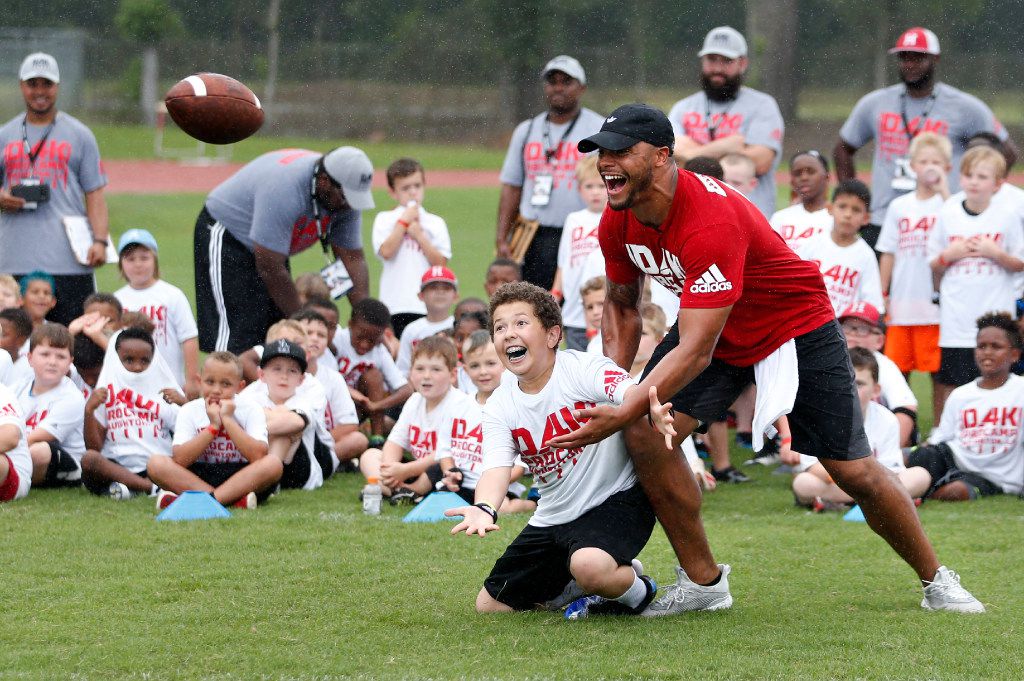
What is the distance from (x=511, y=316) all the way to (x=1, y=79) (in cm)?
3091

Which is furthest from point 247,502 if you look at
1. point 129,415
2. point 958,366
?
point 958,366

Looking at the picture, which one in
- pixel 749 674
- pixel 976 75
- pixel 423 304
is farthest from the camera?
pixel 976 75

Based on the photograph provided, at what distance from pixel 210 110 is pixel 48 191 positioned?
298cm

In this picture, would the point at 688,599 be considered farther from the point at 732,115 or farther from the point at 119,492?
the point at 732,115

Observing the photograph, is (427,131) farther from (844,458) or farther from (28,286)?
(844,458)

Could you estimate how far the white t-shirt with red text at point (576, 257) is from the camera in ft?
30.6

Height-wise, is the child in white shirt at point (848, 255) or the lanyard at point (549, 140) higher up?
the lanyard at point (549, 140)

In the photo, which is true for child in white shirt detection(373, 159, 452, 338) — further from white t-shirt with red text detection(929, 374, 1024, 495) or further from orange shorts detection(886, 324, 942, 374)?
white t-shirt with red text detection(929, 374, 1024, 495)

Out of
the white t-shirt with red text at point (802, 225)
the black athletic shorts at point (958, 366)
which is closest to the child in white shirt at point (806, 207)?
the white t-shirt with red text at point (802, 225)

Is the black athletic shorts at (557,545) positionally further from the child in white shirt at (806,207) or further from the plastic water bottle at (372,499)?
the child in white shirt at (806,207)

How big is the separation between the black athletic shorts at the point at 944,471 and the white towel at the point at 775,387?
2.97m

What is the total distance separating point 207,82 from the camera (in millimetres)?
7238

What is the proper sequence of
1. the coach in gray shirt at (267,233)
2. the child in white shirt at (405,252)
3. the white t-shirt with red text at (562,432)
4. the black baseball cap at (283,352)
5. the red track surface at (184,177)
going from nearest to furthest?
the white t-shirt with red text at (562,432)
the black baseball cap at (283,352)
the coach in gray shirt at (267,233)
the child in white shirt at (405,252)
the red track surface at (184,177)

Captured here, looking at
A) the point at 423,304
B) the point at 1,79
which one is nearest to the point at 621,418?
the point at 423,304
